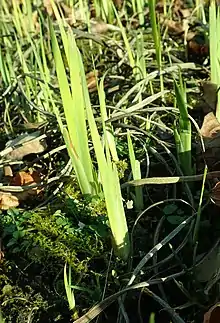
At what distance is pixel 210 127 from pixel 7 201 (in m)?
0.47

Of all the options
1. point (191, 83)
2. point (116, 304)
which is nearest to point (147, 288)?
point (116, 304)

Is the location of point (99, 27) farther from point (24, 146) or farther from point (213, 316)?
point (213, 316)

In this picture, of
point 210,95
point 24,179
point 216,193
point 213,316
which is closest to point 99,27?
point 210,95

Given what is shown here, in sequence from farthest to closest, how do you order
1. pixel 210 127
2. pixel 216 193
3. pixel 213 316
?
pixel 210 127 → pixel 216 193 → pixel 213 316

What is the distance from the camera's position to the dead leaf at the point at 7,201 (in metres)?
1.18

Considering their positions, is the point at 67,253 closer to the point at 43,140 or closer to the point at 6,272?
the point at 6,272

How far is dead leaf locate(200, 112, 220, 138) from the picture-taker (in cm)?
114

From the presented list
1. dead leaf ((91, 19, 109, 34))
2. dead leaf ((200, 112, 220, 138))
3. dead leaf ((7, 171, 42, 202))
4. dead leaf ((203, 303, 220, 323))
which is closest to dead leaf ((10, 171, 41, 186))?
dead leaf ((7, 171, 42, 202))

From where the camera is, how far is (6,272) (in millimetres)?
1073

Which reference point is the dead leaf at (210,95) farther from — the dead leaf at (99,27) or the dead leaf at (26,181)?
the dead leaf at (99,27)

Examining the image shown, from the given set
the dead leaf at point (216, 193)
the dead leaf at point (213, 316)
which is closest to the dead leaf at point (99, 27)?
the dead leaf at point (216, 193)

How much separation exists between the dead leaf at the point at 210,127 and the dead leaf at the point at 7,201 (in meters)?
0.44

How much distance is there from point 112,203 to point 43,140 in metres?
0.51

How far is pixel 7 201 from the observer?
3.90 ft
